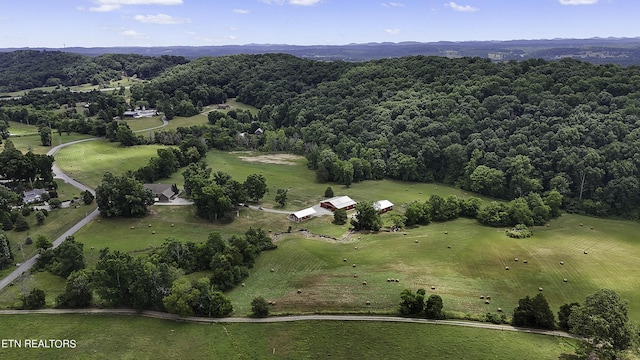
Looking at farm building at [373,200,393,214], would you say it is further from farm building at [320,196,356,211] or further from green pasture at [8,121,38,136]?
green pasture at [8,121,38,136]

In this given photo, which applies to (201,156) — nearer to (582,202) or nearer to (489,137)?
(489,137)

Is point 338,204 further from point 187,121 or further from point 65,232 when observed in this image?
point 187,121

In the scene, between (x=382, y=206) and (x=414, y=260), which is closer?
(x=414, y=260)

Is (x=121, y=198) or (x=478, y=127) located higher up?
(x=478, y=127)

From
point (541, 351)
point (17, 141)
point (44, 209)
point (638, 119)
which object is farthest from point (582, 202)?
point (17, 141)

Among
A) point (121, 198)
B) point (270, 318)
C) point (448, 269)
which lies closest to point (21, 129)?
point (121, 198)

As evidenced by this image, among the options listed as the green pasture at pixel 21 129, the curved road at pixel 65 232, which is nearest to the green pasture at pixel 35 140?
the green pasture at pixel 21 129

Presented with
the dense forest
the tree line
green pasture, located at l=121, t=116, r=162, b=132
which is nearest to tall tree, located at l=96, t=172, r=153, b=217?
the tree line
